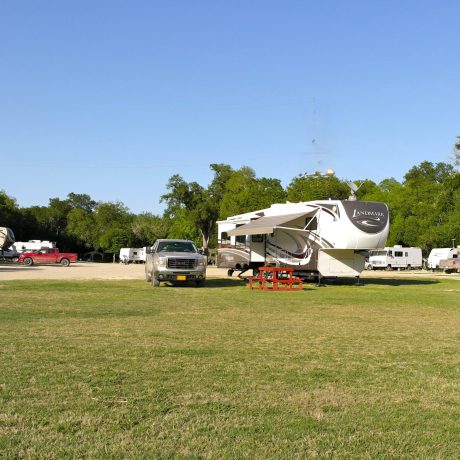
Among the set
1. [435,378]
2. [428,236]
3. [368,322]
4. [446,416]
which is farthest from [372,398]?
[428,236]

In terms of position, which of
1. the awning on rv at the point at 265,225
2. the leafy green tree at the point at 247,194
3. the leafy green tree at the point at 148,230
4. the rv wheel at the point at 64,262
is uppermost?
the leafy green tree at the point at 247,194

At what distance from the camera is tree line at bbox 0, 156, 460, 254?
59628mm

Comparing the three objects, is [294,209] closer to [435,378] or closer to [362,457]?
[435,378]

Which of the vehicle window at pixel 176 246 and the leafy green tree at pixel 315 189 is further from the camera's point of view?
the leafy green tree at pixel 315 189

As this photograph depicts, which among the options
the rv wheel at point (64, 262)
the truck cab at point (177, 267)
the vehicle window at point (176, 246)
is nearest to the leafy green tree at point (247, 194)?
the rv wheel at point (64, 262)

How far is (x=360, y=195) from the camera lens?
76.4 metres

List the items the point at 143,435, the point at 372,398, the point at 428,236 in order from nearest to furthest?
the point at 143,435 → the point at 372,398 → the point at 428,236

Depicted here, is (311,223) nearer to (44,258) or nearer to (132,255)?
(44,258)

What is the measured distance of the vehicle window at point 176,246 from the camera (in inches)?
895

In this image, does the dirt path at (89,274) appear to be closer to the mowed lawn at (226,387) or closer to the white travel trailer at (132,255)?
the mowed lawn at (226,387)

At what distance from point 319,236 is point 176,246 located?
19.1 feet

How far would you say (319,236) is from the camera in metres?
23.4

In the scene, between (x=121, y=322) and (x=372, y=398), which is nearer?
(x=372, y=398)

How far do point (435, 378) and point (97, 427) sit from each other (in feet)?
12.9
